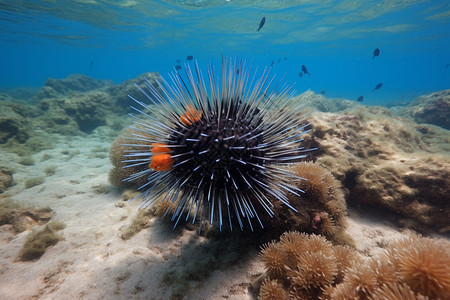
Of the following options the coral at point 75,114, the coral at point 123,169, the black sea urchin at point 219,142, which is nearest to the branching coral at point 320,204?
the black sea urchin at point 219,142

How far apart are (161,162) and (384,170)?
13.0 ft

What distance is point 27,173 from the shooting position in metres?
7.73

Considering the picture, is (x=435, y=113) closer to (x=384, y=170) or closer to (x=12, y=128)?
(x=384, y=170)

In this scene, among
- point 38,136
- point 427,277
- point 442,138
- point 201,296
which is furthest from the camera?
point 38,136

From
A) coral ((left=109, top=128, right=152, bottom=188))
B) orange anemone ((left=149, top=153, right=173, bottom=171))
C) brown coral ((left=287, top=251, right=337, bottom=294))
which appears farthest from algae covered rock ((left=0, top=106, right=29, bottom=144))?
brown coral ((left=287, top=251, right=337, bottom=294))

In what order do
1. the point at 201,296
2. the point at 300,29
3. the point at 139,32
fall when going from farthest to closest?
1. the point at 139,32
2. the point at 300,29
3. the point at 201,296

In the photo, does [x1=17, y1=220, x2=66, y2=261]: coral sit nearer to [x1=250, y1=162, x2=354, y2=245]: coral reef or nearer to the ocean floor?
the ocean floor

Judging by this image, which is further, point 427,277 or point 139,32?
point 139,32

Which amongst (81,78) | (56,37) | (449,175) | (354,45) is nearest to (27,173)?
(449,175)

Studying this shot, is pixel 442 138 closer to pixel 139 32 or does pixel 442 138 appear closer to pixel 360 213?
pixel 360 213

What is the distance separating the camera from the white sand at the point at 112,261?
7.97 ft

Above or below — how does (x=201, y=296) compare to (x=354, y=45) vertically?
below

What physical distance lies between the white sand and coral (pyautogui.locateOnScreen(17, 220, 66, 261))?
10 centimetres

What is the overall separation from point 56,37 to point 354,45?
62024 millimetres
